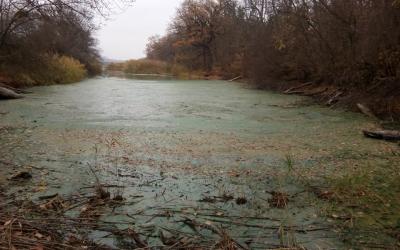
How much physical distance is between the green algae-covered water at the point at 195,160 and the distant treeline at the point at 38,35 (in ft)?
8.05

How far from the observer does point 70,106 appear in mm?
13867

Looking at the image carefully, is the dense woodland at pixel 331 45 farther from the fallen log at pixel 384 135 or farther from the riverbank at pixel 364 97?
the fallen log at pixel 384 135

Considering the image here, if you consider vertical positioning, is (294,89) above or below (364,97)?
below

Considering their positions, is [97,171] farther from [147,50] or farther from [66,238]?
[147,50]

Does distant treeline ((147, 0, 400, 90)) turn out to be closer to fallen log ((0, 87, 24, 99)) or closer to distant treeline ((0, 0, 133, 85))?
distant treeline ((0, 0, 133, 85))

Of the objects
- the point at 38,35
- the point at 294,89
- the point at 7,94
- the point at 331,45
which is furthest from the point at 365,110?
the point at 38,35

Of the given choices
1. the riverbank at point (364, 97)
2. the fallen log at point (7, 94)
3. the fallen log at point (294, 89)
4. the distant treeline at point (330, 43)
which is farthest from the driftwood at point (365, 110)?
the fallen log at point (7, 94)

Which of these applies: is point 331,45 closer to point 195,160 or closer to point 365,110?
point 365,110

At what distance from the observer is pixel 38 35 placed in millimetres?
20234

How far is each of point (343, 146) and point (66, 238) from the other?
5656 millimetres

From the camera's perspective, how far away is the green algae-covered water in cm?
442

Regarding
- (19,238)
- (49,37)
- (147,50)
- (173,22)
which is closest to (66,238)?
(19,238)

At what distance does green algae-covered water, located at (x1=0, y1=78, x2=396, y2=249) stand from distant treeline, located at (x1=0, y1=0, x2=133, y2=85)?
2455 millimetres

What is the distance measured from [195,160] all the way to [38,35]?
15695 millimetres
